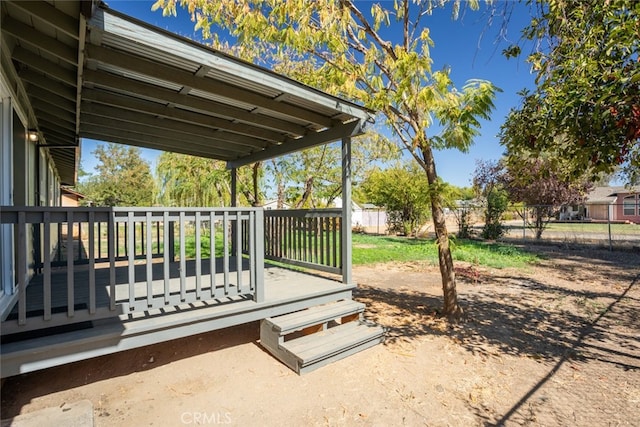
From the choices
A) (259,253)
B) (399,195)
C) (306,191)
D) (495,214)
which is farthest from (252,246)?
(399,195)

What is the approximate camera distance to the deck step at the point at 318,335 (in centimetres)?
316

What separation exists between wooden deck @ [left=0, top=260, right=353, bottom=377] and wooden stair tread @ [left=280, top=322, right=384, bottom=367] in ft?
1.27

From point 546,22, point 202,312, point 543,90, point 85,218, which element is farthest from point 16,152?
point 546,22

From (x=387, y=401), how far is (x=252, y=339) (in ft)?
5.88

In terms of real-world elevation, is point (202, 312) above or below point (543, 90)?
below

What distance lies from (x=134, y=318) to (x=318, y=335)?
5.70ft

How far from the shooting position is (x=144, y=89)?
333 centimetres

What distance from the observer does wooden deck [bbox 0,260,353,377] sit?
2.35m

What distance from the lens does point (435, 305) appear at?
514 centimetres

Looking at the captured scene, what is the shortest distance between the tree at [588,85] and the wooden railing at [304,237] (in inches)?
95.9

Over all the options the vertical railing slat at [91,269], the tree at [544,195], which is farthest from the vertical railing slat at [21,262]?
the tree at [544,195]

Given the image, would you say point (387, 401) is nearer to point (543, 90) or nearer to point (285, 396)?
→ point (285, 396)

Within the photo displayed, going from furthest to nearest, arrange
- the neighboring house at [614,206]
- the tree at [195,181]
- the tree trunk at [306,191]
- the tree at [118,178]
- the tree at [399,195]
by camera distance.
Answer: the tree at [118,178], the neighboring house at [614,206], the tree at [399,195], the tree trunk at [306,191], the tree at [195,181]

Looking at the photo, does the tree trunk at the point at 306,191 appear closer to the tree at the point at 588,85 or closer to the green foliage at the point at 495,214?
the green foliage at the point at 495,214
